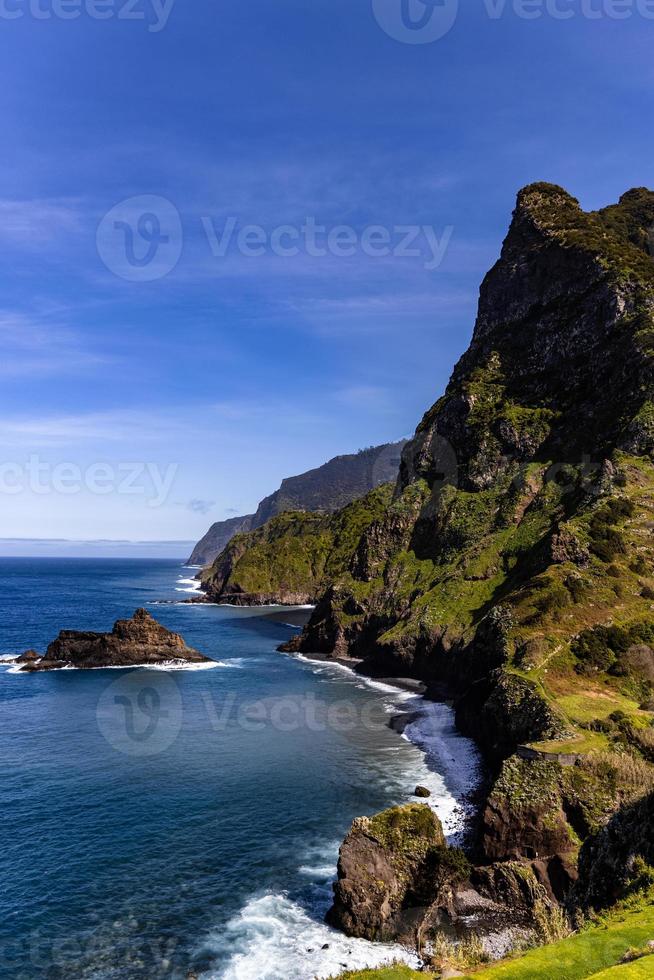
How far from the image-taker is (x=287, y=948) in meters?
30.8

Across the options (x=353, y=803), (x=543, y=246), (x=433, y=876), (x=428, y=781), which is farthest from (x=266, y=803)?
(x=543, y=246)

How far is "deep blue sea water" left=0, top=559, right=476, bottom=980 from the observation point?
3075 cm

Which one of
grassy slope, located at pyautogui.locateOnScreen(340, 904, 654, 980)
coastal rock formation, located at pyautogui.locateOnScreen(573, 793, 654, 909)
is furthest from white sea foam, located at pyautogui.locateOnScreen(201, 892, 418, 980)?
grassy slope, located at pyautogui.locateOnScreen(340, 904, 654, 980)

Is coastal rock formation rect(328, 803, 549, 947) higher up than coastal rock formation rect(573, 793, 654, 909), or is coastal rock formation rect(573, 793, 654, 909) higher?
coastal rock formation rect(573, 793, 654, 909)

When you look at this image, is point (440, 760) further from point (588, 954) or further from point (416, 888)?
point (588, 954)

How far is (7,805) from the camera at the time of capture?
154ft

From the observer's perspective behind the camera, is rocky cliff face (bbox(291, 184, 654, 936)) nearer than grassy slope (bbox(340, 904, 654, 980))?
No

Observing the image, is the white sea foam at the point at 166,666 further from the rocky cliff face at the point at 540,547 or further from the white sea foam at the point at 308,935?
the white sea foam at the point at 308,935

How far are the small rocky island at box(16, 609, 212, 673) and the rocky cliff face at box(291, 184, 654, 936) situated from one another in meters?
25.7

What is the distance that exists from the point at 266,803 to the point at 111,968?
64.2 ft

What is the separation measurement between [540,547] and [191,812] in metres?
57.4

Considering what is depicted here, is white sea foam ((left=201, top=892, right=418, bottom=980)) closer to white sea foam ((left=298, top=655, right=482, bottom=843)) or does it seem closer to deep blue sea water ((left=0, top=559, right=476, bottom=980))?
deep blue sea water ((left=0, top=559, right=476, bottom=980))

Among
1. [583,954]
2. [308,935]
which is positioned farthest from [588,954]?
[308,935]

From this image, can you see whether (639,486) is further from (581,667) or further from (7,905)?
(7,905)
